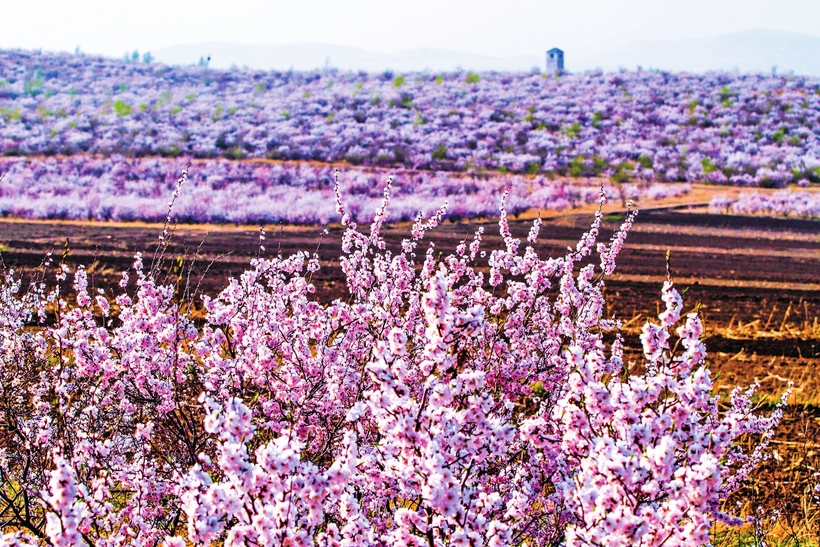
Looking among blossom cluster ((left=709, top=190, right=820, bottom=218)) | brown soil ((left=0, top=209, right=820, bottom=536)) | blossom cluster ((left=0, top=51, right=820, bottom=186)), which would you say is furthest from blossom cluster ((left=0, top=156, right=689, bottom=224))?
blossom cluster ((left=0, top=51, right=820, bottom=186))

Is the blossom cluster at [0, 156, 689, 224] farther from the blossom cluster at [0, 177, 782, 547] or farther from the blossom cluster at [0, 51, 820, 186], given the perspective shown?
the blossom cluster at [0, 177, 782, 547]

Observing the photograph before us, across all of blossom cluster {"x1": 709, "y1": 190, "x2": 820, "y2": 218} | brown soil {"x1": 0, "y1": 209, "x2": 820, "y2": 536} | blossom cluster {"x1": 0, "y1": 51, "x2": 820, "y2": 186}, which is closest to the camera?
brown soil {"x1": 0, "y1": 209, "x2": 820, "y2": 536}

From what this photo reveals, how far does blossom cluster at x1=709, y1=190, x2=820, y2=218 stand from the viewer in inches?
957

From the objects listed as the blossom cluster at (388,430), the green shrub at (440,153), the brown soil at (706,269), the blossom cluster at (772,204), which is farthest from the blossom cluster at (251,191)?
the blossom cluster at (388,430)

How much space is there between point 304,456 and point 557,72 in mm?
49522

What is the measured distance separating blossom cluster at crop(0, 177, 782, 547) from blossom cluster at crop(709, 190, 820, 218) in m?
20.7

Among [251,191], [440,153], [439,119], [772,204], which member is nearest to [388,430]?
[251,191]

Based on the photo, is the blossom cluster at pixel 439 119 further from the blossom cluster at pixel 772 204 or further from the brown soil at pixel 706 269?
the brown soil at pixel 706 269

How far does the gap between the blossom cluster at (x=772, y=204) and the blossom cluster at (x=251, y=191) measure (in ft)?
8.39

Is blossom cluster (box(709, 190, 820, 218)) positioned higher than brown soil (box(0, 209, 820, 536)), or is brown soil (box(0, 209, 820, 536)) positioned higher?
blossom cluster (box(709, 190, 820, 218))

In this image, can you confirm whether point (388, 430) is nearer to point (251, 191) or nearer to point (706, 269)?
point (706, 269)

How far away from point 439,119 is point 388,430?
37959 millimetres

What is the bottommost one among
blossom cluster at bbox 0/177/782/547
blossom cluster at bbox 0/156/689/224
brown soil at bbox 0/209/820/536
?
brown soil at bbox 0/209/820/536

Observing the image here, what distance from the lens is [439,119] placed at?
39.8 m
